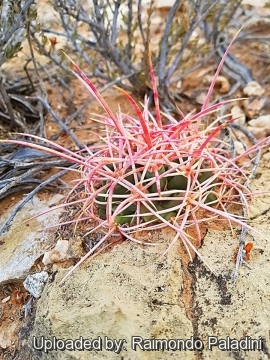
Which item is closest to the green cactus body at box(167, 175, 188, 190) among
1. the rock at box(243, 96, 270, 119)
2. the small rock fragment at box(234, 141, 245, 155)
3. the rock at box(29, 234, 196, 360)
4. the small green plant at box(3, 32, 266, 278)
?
the small green plant at box(3, 32, 266, 278)

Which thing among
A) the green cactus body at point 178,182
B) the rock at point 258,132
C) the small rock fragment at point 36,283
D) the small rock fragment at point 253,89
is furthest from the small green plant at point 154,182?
the small rock fragment at point 253,89

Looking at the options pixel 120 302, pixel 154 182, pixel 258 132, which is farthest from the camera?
pixel 258 132

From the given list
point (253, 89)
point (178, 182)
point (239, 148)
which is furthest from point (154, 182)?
point (253, 89)

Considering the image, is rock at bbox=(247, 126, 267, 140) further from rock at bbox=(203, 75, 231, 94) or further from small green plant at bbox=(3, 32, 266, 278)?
small green plant at bbox=(3, 32, 266, 278)

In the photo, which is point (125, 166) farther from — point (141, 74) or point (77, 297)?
point (141, 74)

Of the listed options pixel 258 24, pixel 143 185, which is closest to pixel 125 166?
pixel 143 185

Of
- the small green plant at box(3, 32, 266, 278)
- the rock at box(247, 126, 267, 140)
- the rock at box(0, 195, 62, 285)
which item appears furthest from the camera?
the rock at box(247, 126, 267, 140)

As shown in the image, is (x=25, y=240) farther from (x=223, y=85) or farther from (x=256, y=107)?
(x=223, y=85)
